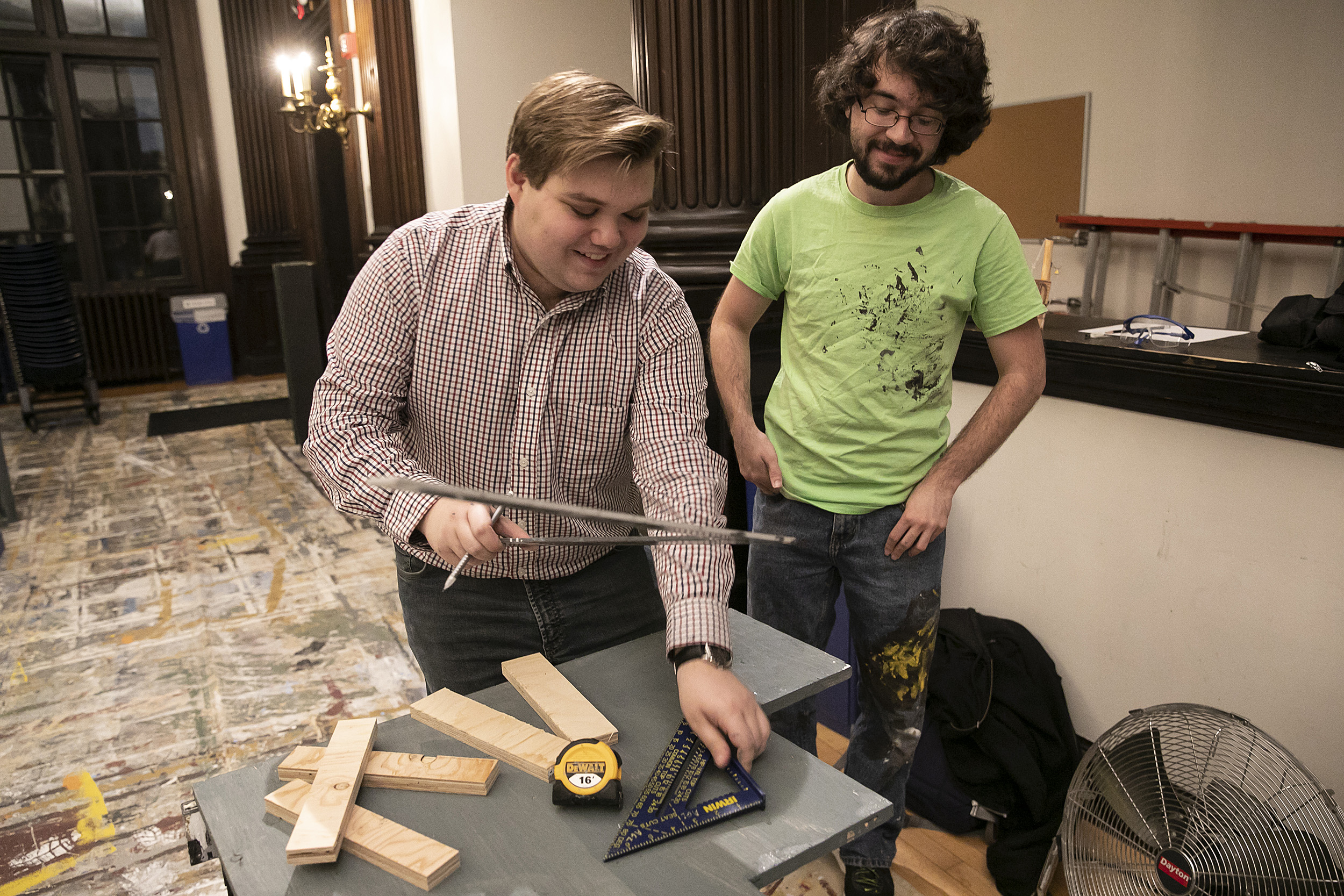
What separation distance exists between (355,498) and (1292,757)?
65.3 inches

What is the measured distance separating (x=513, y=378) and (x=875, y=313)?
715 millimetres

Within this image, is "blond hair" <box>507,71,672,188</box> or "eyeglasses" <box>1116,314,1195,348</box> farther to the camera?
"eyeglasses" <box>1116,314,1195,348</box>

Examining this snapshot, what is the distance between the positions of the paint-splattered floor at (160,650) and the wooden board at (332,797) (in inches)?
56.8

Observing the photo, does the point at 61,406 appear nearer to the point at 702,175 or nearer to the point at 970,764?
the point at 702,175

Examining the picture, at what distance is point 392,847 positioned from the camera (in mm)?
952

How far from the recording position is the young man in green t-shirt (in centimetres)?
160

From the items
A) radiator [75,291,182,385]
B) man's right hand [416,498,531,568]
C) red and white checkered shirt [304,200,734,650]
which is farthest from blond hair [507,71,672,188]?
radiator [75,291,182,385]

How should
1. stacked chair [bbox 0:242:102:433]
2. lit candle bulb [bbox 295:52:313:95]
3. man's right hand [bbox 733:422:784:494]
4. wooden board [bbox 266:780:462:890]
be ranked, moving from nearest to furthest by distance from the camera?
wooden board [bbox 266:780:462:890] → man's right hand [bbox 733:422:784:494] → lit candle bulb [bbox 295:52:313:95] → stacked chair [bbox 0:242:102:433]

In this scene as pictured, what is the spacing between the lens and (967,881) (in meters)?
2.21

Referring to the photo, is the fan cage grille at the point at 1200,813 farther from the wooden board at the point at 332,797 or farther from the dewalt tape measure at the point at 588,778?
the wooden board at the point at 332,797

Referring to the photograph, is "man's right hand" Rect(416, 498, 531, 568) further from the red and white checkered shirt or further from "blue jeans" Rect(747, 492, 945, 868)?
"blue jeans" Rect(747, 492, 945, 868)

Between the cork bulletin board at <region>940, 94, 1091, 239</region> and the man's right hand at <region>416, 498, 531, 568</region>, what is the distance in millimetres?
4865

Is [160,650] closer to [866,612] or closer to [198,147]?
[866,612]

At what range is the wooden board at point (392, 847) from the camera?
3.04ft
